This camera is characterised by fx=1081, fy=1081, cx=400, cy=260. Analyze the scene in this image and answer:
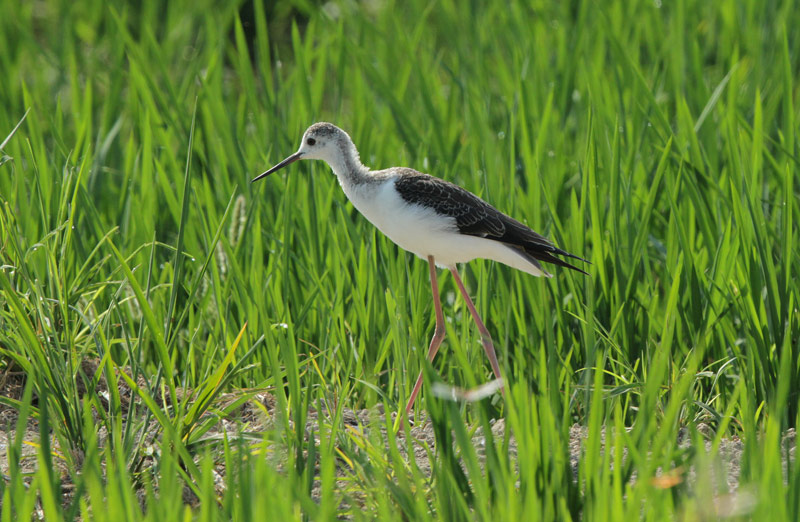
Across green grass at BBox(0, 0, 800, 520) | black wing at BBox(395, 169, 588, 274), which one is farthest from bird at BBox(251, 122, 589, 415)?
green grass at BBox(0, 0, 800, 520)

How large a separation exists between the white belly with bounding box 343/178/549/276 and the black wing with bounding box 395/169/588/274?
2 cm

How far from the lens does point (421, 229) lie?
115 inches

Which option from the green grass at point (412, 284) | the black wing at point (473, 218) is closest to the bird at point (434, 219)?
the black wing at point (473, 218)

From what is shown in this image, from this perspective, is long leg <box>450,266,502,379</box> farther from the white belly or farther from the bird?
the white belly

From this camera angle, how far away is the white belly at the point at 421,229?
115 inches

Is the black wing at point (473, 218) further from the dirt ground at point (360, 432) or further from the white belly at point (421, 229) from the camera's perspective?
the dirt ground at point (360, 432)

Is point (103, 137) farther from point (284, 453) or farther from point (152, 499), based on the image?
point (152, 499)

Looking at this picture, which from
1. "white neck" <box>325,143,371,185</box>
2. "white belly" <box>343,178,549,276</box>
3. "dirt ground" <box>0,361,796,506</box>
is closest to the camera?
"dirt ground" <box>0,361,796,506</box>

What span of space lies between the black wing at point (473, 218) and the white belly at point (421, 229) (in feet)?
0.06

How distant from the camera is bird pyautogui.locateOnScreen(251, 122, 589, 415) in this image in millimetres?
2922

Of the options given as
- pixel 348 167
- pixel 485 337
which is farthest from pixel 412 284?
pixel 348 167

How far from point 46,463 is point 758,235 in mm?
1937

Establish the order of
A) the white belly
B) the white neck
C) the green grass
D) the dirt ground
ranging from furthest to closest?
the white neck, the white belly, the dirt ground, the green grass

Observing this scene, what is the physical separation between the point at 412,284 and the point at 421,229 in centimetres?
44
